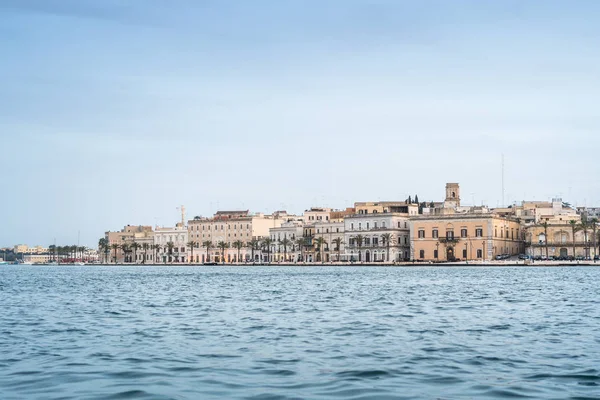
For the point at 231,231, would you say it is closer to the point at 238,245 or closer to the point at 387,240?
the point at 238,245

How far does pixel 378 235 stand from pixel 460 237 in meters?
14.6

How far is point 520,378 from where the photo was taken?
15953mm

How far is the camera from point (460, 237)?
125562 millimetres

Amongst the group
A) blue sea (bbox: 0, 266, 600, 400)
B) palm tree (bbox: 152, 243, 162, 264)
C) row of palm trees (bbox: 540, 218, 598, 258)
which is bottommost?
blue sea (bbox: 0, 266, 600, 400)

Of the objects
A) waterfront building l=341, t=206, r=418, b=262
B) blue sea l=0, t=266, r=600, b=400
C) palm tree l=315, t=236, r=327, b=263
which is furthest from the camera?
palm tree l=315, t=236, r=327, b=263

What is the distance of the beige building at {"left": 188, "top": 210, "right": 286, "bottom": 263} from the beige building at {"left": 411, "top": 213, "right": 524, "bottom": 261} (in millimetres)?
38968

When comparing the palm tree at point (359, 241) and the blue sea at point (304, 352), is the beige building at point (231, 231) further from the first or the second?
the blue sea at point (304, 352)

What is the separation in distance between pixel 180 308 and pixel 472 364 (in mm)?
18636

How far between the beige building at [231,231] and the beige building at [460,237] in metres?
39.0

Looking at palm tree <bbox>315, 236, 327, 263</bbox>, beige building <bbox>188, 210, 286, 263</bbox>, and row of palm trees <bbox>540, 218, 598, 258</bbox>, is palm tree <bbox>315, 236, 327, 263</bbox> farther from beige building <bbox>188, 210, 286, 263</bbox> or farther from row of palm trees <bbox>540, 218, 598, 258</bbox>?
row of palm trees <bbox>540, 218, 598, 258</bbox>

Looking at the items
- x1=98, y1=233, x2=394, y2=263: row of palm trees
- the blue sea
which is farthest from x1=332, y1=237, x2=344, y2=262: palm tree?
the blue sea

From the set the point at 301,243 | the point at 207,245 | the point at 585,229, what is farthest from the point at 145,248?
the point at 585,229

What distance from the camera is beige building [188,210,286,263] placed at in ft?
531

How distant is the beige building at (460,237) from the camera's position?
12281 centimetres
